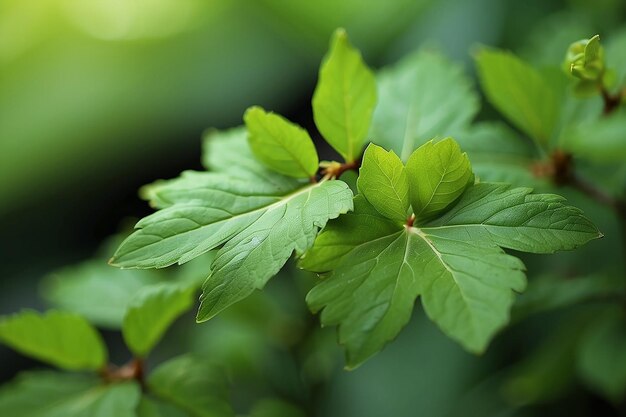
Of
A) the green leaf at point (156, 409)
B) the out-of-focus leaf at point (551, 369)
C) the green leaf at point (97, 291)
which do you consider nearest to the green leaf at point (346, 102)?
the green leaf at point (156, 409)

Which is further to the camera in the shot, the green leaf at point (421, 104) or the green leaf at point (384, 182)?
the green leaf at point (421, 104)

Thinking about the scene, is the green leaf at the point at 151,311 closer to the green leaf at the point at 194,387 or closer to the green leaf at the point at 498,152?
the green leaf at the point at 194,387

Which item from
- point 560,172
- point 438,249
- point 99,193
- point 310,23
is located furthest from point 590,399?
point 99,193

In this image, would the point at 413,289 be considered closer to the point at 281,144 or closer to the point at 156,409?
the point at 281,144

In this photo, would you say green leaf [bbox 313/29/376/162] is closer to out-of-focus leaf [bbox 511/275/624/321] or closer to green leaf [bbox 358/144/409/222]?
green leaf [bbox 358/144/409/222]

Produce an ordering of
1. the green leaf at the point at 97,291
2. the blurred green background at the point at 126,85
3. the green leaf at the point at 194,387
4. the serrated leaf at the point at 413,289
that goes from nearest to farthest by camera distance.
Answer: the serrated leaf at the point at 413,289 → the green leaf at the point at 194,387 → the green leaf at the point at 97,291 → the blurred green background at the point at 126,85

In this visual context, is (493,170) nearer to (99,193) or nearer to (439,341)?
(439,341)
